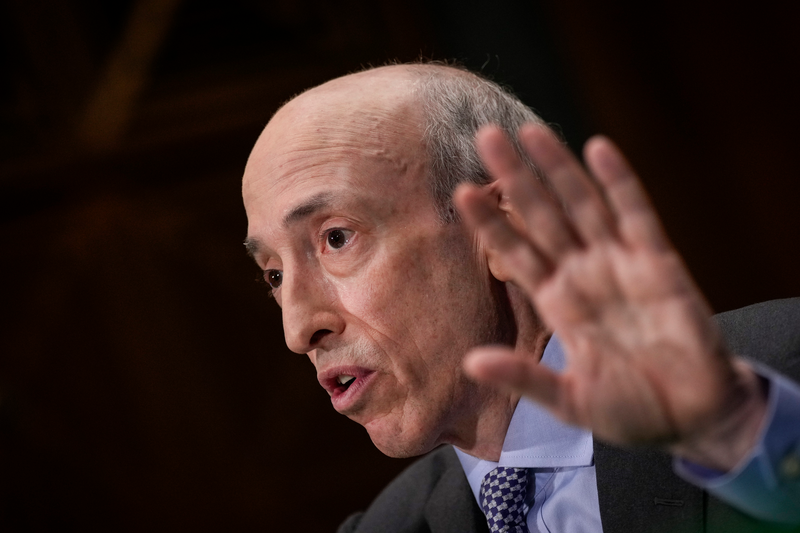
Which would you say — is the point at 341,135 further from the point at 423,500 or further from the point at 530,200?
the point at 423,500

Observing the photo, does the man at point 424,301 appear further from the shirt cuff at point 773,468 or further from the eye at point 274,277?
the shirt cuff at point 773,468

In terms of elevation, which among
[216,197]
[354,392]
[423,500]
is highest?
[216,197]

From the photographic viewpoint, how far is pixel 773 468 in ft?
2.95

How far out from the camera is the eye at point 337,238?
1.49 meters

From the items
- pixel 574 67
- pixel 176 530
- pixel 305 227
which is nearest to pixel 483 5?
pixel 574 67

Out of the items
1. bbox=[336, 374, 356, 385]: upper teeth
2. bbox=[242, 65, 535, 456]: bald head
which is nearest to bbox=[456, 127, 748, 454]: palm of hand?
bbox=[242, 65, 535, 456]: bald head

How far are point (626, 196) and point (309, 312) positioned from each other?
747 millimetres

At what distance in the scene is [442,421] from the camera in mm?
1475

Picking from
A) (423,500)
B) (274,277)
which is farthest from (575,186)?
(423,500)

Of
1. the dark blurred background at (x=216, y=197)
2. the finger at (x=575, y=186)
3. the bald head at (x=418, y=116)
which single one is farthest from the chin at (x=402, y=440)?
the dark blurred background at (x=216, y=197)

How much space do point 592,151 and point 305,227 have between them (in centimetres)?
74

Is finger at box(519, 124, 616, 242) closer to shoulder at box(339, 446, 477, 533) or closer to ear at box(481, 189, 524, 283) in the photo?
ear at box(481, 189, 524, 283)

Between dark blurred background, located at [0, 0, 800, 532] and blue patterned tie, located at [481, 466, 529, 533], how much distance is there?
2463mm

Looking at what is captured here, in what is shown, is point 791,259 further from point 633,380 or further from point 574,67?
point 633,380
